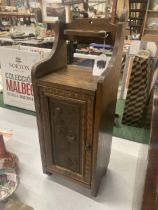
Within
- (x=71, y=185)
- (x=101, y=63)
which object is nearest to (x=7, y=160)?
(x=71, y=185)

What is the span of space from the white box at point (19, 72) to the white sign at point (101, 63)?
2.86ft

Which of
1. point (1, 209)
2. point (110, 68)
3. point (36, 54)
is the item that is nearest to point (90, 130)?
point (110, 68)

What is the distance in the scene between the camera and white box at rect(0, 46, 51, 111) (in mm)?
1824

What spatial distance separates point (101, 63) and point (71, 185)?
2.73 feet

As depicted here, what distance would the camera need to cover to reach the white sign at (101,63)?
3.19ft

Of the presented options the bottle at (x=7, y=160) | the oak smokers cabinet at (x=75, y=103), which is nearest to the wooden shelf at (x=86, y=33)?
the oak smokers cabinet at (x=75, y=103)

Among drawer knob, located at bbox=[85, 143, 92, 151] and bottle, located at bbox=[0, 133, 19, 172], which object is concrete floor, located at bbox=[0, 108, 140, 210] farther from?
drawer knob, located at bbox=[85, 143, 92, 151]

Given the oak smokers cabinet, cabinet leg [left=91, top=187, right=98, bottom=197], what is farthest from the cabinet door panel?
Answer: cabinet leg [left=91, top=187, right=98, bottom=197]

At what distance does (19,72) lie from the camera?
1934mm

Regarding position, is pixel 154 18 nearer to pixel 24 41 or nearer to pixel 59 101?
pixel 24 41

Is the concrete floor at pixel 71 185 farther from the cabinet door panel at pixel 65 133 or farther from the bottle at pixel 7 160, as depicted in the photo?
the cabinet door panel at pixel 65 133

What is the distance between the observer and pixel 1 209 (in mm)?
1085

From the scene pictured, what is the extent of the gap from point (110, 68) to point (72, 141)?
44 cm

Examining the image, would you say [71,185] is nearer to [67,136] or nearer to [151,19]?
[67,136]
